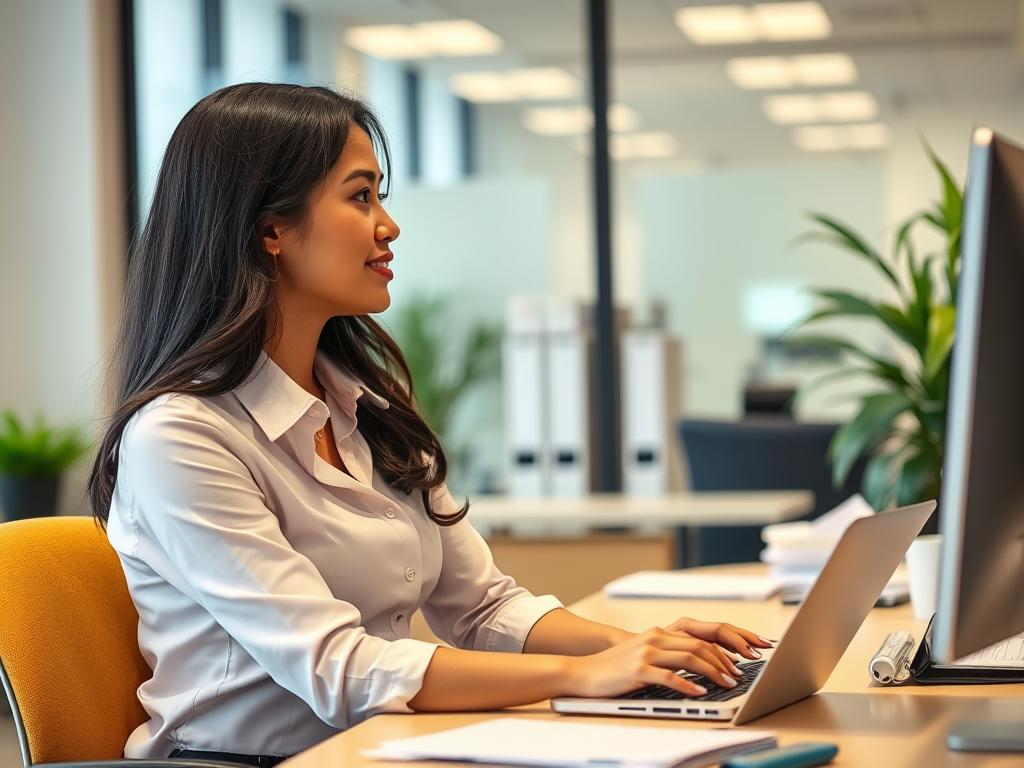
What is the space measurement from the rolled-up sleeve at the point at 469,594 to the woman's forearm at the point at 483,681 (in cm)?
40

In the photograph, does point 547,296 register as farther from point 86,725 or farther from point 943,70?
point 86,725

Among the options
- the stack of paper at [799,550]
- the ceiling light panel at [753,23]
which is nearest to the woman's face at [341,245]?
the stack of paper at [799,550]

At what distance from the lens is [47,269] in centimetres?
539

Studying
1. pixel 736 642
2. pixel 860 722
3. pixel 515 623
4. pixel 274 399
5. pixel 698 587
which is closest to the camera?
pixel 860 722

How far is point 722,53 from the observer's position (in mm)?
5516

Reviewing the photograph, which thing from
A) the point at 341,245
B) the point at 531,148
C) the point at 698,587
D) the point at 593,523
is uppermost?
the point at 531,148

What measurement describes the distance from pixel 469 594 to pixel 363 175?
1.84ft

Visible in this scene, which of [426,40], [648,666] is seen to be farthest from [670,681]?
[426,40]

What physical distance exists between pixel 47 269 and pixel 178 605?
418 cm

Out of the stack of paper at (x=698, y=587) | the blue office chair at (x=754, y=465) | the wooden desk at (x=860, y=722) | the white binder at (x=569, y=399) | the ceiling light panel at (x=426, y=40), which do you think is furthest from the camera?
the ceiling light panel at (x=426, y=40)

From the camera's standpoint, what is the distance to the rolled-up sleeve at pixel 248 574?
54.3 inches

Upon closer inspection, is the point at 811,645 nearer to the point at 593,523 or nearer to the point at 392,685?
the point at 392,685

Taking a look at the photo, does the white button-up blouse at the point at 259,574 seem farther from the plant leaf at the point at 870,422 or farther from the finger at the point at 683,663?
the plant leaf at the point at 870,422

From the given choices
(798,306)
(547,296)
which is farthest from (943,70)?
(547,296)
